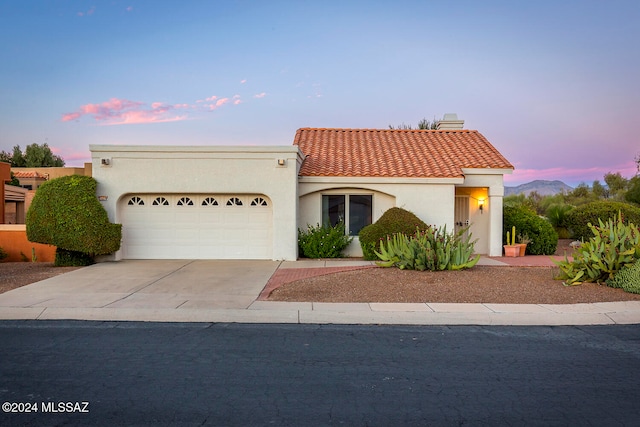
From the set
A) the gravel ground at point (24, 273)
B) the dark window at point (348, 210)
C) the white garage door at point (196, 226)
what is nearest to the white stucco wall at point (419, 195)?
the dark window at point (348, 210)

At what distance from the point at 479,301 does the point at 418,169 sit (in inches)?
352

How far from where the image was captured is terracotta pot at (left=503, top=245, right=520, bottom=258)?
18.2m

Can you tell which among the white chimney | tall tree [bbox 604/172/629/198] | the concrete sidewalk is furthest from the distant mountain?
the concrete sidewalk

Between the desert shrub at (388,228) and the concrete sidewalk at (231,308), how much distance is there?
4.92m

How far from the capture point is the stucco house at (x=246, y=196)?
54.4 feet

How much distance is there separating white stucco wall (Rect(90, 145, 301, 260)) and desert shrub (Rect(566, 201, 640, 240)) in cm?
1266

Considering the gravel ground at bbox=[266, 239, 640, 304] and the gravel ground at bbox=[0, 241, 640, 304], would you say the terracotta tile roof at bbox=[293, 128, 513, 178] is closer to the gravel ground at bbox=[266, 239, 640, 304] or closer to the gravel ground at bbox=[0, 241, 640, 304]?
the gravel ground at bbox=[0, 241, 640, 304]

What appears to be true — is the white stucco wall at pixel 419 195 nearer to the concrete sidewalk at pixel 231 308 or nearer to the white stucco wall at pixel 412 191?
the white stucco wall at pixel 412 191

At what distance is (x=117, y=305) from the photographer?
9812mm

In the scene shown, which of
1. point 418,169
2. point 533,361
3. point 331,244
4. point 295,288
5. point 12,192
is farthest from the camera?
point 12,192

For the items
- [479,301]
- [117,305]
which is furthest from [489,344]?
[117,305]

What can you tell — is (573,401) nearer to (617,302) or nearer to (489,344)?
(489,344)

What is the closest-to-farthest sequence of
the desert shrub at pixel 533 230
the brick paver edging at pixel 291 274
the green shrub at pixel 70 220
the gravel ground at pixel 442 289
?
the gravel ground at pixel 442 289 < the brick paver edging at pixel 291 274 < the green shrub at pixel 70 220 < the desert shrub at pixel 533 230

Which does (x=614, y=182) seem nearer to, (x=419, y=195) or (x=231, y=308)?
(x=419, y=195)
